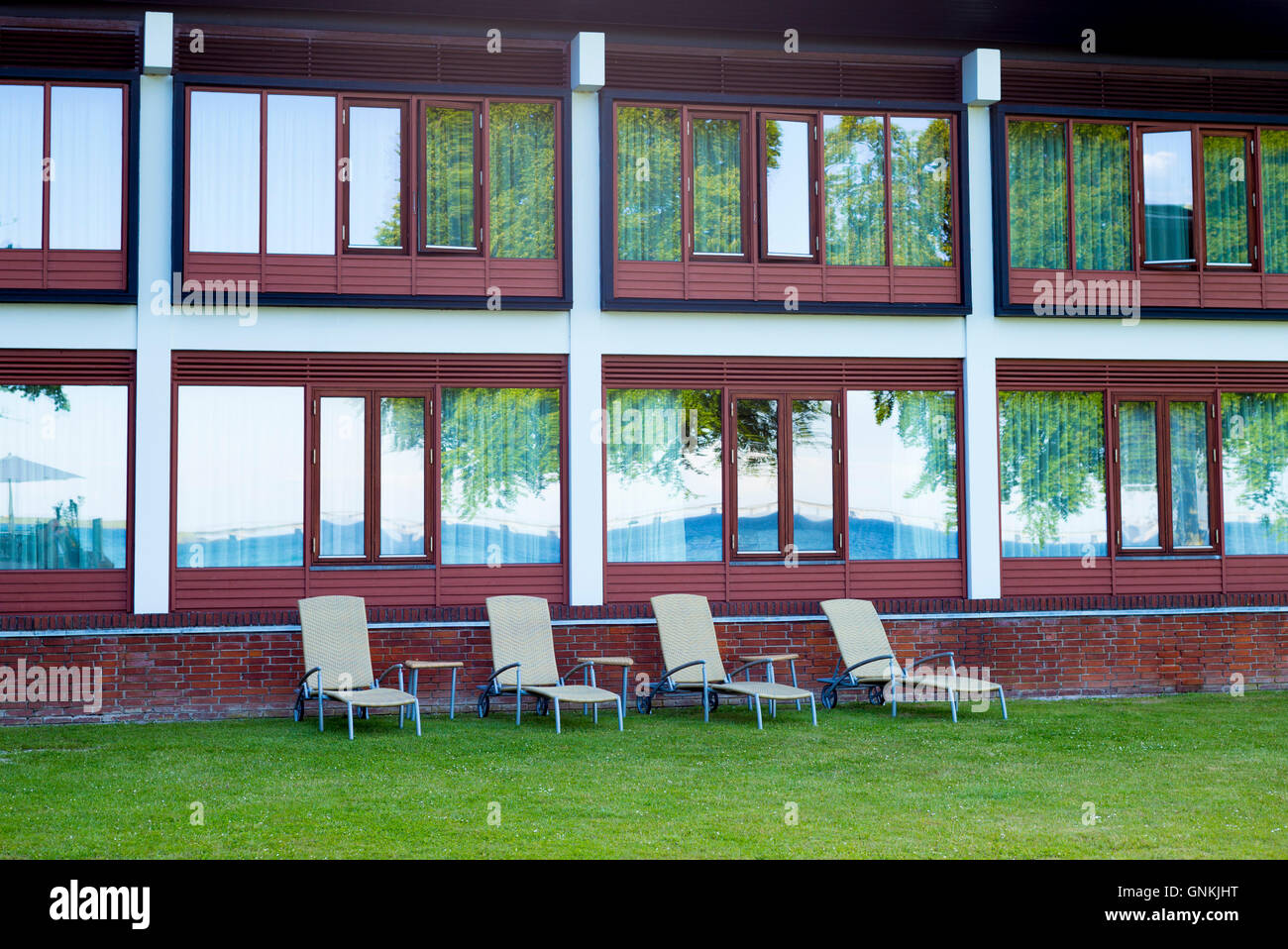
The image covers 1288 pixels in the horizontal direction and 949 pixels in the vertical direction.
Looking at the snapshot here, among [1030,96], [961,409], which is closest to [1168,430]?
[961,409]

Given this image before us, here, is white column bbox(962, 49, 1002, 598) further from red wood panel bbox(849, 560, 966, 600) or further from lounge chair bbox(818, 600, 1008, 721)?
lounge chair bbox(818, 600, 1008, 721)

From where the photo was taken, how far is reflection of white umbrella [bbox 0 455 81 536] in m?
12.5

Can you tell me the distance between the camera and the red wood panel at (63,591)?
A: 12.3 metres

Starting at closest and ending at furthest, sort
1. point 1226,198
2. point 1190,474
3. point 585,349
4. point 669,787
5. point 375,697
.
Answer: point 669,787 → point 375,697 → point 585,349 → point 1190,474 → point 1226,198

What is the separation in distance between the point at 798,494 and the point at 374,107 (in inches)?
218

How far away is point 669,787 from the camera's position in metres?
8.77

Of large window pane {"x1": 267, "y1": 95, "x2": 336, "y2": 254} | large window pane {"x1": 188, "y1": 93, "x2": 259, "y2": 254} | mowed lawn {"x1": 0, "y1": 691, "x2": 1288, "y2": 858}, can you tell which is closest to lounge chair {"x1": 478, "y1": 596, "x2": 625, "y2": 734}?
mowed lawn {"x1": 0, "y1": 691, "x2": 1288, "y2": 858}

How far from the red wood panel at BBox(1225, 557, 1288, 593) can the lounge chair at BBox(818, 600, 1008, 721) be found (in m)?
3.15

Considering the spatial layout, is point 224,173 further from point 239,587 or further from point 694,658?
point 694,658

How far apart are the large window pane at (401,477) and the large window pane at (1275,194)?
9.00 meters

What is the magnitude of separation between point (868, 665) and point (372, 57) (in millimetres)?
7434

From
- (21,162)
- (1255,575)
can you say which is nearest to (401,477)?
(21,162)

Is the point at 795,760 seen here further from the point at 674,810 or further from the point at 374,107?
the point at 374,107

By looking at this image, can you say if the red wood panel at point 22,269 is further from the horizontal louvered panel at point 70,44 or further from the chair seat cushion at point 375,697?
the chair seat cushion at point 375,697
